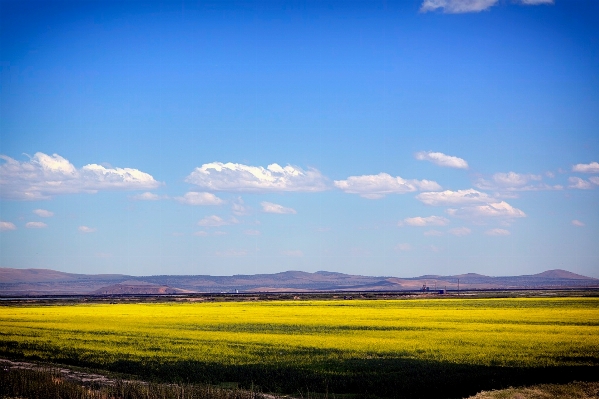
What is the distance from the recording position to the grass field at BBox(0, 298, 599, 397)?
74.9 ft

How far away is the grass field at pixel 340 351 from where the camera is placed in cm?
2284

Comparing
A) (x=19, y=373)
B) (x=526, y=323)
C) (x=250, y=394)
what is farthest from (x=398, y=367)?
(x=526, y=323)

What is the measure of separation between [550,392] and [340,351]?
1011 centimetres

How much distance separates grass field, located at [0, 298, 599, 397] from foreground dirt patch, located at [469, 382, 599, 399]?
103 centimetres

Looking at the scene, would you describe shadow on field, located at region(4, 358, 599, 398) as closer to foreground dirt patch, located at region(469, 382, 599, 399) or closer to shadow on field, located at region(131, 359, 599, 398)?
shadow on field, located at region(131, 359, 599, 398)

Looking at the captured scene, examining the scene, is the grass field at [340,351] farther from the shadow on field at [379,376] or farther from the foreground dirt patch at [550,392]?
the foreground dirt patch at [550,392]

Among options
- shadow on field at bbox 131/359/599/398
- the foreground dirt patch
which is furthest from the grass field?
the foreground dirt patch

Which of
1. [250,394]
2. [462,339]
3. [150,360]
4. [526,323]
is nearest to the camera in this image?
[250,394]

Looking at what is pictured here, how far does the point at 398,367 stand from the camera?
24562 millimetres

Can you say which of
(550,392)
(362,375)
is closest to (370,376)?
(362,375)

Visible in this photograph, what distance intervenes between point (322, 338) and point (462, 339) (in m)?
7.24

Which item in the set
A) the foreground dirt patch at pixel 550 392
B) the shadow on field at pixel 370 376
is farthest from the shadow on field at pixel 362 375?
the foreground dirt patch at pixel 550 392

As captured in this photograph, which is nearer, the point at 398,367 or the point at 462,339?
the point at 398,367

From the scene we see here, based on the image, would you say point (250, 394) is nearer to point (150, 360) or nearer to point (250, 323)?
point (150, 360)
